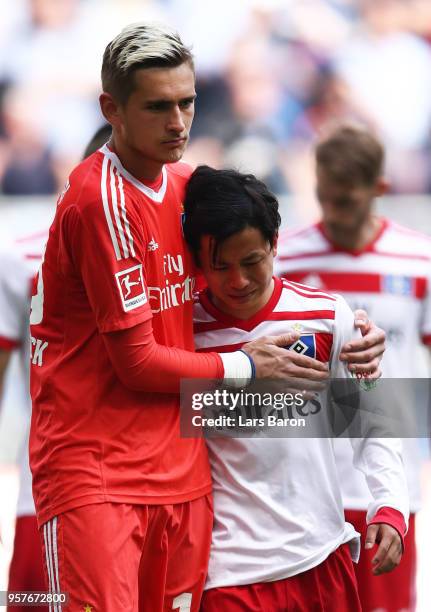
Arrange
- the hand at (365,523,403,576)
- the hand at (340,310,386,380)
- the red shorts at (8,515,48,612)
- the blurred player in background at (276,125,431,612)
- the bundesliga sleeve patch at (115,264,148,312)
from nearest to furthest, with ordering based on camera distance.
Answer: the bundesliga sleeve patch at (115,264,148,312), the hand at (365,523,403,576), the hand at (340,310,386,380), the red shorts at (8,515,48,612), the blurred player in background at (276,125,431,612)

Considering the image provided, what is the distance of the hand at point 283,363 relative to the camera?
2615 millimetres

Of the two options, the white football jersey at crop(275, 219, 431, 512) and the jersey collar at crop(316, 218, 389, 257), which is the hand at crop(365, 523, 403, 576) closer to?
the white football jersey at crop(275, 219, 431, 512)

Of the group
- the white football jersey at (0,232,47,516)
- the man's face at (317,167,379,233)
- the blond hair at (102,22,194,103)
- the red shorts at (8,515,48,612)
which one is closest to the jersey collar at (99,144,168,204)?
the blond hair at (102,22,194,103)

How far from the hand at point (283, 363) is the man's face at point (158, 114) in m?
0.46

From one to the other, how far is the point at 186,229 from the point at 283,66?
6981 millimetres

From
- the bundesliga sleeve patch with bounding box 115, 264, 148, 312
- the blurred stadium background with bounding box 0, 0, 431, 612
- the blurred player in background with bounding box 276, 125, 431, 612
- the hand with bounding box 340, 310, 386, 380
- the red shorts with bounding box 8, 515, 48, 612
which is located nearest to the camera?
the bundesliga sleeve patch with bounding box 115, 264, 148, 312

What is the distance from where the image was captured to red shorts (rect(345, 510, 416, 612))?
3908mm

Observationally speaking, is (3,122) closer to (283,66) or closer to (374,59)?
(283,66)

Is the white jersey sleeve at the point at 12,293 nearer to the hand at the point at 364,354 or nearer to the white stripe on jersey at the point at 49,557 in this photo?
the white stripe on jersey at the point at 49,557

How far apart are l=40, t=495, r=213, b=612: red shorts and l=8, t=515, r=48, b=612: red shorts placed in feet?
3.48

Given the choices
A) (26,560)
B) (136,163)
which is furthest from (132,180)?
(26,560)

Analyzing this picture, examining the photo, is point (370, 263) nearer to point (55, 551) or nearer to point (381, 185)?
point (381, 185)

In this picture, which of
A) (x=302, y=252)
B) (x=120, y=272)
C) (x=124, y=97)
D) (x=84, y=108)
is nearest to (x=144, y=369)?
(x=120, y=272)

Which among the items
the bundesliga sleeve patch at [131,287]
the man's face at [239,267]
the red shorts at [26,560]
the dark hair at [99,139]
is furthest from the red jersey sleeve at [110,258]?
the red shorts at [26,560]
